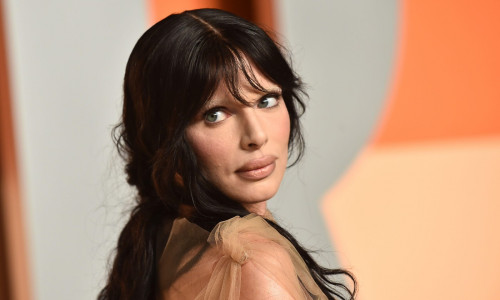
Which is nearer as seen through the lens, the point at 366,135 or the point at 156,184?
the point at 156,184

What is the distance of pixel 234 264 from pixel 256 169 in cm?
19

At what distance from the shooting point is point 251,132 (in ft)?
3.72

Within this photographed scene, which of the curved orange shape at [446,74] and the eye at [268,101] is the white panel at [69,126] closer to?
the curved orange shape at [446,74]

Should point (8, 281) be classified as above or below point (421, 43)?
below

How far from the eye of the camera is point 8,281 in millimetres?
2283

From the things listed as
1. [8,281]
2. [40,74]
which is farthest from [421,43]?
[8,281]

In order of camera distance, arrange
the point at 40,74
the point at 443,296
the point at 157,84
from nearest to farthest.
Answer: the point at 157,84
the point at 40,74
the point at 443,296

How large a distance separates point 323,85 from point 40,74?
885 millimetres

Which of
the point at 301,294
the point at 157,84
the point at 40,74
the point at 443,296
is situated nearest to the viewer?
the point at 301,294

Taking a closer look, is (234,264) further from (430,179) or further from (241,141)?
(430,179)

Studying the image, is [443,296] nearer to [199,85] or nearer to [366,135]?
[366,135]

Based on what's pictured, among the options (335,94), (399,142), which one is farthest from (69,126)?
(399,142)

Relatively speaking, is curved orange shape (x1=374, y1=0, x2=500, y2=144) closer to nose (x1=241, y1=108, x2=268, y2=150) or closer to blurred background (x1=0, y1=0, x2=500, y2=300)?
blurred background (x1=0, y1=0, x2=500, y2=300)

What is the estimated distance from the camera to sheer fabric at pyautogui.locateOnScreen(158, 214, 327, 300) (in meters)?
1.01
